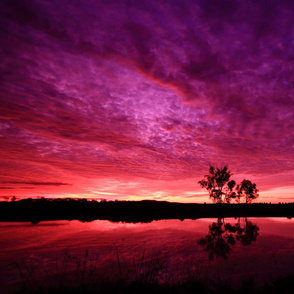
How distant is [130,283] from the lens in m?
10.4

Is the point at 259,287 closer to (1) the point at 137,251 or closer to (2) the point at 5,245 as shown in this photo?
(1) the point at 137,251

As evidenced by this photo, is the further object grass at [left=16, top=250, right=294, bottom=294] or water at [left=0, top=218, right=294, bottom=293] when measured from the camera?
water at [left=0, top=218, right=294, bottom=293]

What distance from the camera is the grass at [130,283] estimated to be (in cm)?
912

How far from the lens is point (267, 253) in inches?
719

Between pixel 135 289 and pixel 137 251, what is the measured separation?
30.8ft

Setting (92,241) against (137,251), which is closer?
(137,251)

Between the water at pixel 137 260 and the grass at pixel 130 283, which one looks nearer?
the grass at pixel 130 283

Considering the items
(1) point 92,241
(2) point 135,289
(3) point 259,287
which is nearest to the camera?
(2) point 135,289

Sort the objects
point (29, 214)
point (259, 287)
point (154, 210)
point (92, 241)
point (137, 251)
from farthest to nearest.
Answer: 1. point (154, 210)
2. point (29, 214)
3. point (92, 241)
4. point (137, 251)
5. point (259, 287)

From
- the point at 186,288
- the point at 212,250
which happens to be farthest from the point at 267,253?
the point at 186,288

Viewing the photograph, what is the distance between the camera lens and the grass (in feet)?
29.9

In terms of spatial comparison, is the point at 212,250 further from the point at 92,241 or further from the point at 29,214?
the point at 29,214

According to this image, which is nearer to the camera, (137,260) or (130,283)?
(130,283)

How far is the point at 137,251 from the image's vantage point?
18.1 m
